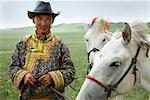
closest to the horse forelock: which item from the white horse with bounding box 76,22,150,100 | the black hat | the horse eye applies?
the white horse with bounding box 76,22,150,100

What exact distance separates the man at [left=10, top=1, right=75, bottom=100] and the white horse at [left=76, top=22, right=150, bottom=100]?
1.40 feet

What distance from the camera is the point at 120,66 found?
393cm

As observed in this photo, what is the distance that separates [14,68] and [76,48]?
1642 cm

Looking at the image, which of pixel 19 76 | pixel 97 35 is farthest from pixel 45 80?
pixel 97 35

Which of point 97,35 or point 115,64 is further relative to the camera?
point 97,35

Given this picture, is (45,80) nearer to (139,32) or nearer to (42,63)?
(42,63)

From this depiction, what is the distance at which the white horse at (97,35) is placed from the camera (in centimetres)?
683

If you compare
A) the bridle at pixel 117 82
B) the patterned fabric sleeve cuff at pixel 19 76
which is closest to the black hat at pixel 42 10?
the patterned fabric sleeve cuff at pixel 19 76

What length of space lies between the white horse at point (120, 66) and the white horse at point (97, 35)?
2.71 m

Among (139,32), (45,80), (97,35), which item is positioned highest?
(139,32)

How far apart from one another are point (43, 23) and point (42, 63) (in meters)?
0.41

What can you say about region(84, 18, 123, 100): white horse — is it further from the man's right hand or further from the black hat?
the man's right hand

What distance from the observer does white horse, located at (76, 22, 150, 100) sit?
3.85m

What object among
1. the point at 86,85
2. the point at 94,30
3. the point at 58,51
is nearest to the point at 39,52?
the point at 58,51
